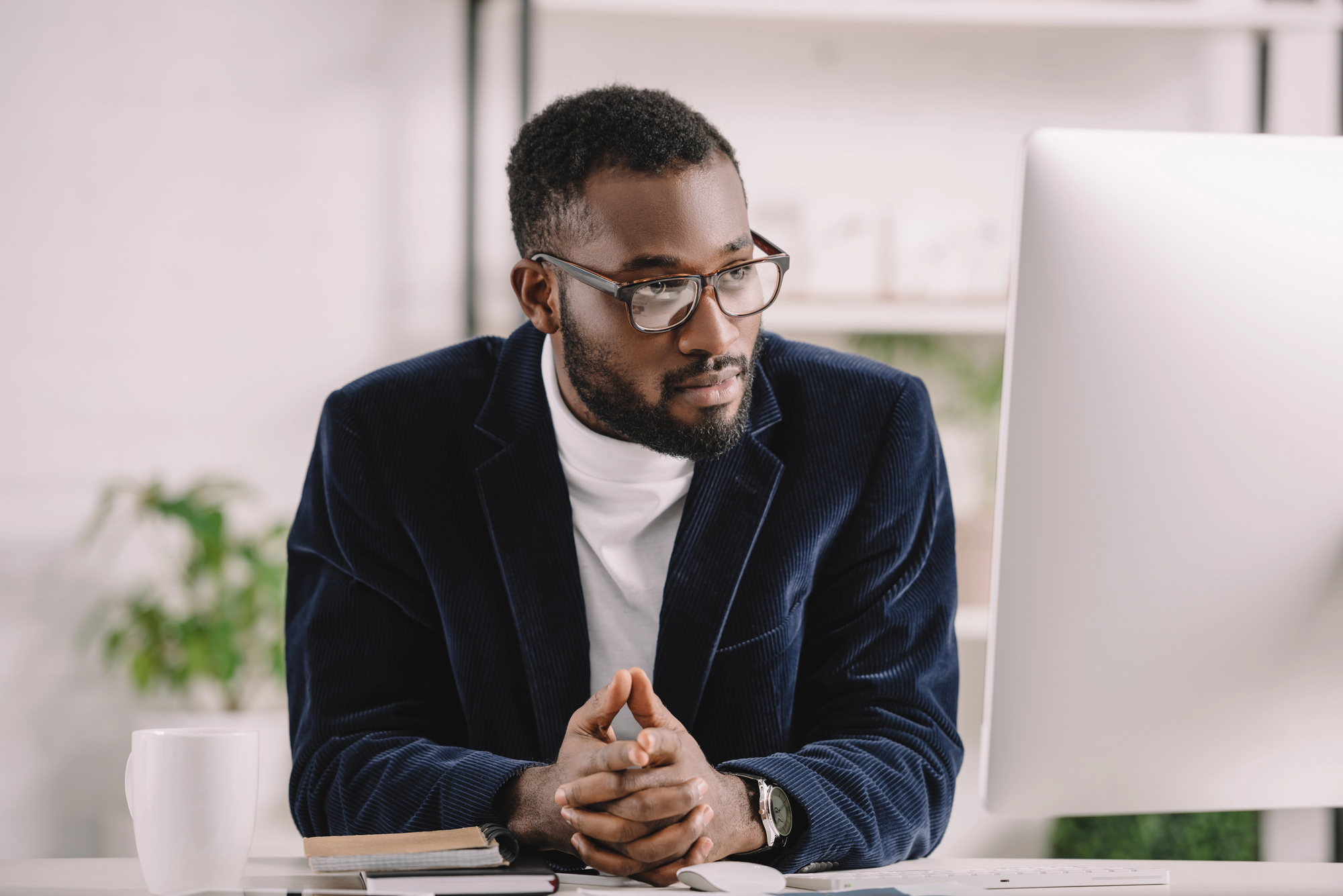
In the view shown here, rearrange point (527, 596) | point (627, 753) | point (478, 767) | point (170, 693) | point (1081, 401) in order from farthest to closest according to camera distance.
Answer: point (170, 693) < point (527, 596) < point (478, 767) < point (627, 753) < point (1081, 401)

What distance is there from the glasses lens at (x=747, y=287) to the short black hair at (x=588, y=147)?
0.41ft

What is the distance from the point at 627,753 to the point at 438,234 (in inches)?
75.5

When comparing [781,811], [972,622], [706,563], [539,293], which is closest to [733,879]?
[781,811]

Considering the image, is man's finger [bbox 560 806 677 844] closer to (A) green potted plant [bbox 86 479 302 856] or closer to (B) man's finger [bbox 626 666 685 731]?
(B) man's finger [bbox 626 666 685 731]

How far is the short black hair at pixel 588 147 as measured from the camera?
3.63 feet

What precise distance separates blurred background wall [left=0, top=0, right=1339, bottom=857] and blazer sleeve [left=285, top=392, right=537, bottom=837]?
119 centimetres

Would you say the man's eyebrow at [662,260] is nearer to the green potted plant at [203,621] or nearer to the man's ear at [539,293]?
the man's ear at [539,293]

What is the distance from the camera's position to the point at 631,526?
1.19 m

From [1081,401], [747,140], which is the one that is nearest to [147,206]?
[747,140]

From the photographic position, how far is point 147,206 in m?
2.34

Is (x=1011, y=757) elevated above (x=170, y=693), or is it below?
above

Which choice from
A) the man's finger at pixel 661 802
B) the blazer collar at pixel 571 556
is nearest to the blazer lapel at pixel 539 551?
the blazer collar at pixel 571 556

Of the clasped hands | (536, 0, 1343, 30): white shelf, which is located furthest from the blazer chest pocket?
(536, 0, 1343, 30): white shelf

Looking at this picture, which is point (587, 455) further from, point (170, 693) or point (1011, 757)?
point (170, 693)
